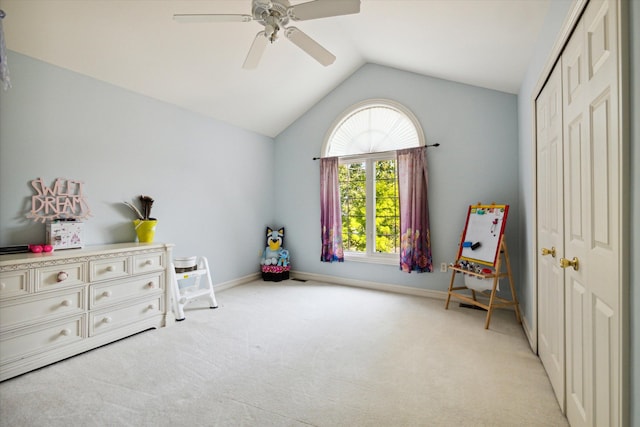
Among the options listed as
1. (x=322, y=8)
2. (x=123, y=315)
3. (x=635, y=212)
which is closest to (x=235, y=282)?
(x=123, y=315)

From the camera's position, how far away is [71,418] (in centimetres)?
156

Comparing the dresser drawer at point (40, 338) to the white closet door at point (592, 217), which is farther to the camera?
the dresser drawer at point (40, 338)

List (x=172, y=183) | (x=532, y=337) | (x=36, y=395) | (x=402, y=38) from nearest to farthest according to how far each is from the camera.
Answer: (x=36, y=395) → (x=532, y=337) → (x=402, y=38) → (x=172, y=183)

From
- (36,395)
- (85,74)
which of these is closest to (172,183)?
(85,74)

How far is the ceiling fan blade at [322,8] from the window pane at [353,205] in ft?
8.31

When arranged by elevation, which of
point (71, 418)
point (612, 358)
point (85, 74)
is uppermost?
point (85, 74)

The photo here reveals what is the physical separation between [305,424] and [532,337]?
6.40 feet

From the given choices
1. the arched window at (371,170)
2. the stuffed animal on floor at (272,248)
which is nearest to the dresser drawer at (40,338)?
the stuffed animal on floor at (272,248)

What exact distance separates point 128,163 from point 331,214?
8.39 feet

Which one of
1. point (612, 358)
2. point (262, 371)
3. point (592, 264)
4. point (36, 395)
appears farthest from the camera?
point (262, 371)

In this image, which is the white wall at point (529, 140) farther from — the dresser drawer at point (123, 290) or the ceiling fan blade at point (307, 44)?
the dresser drawer at point (123, 290)

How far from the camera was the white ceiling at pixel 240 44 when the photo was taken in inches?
85.7

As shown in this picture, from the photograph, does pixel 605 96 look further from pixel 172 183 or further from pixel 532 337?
pixel 172 183

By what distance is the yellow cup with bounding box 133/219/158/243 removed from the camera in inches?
116
